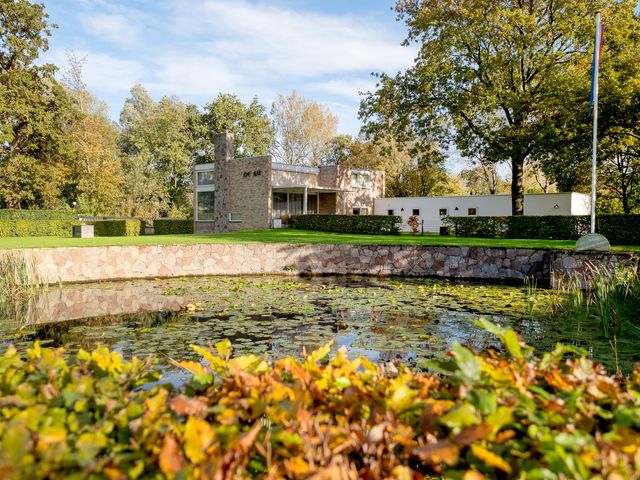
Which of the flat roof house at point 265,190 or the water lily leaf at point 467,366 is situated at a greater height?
the flat roof house at point 265,190

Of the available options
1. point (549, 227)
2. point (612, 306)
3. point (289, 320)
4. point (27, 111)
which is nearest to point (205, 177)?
point (27, 111)

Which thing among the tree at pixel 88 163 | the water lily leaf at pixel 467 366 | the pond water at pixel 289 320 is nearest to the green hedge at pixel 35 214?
the tree at pixel 88 163

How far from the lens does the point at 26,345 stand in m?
5.75

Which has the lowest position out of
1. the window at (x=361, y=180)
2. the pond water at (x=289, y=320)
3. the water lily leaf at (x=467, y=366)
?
the pond water at (x=289, y=320)

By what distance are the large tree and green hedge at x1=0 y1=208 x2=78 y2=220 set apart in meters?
20.9

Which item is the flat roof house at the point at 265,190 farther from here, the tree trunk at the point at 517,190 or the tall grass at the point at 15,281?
the tall grass at the point at 15,281

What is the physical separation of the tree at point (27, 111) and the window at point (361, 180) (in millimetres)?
20075

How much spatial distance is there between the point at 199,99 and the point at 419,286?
39.9 m

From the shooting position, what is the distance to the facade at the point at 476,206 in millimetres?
25625

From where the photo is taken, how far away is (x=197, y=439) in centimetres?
128

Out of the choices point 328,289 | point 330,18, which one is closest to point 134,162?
point 330,18

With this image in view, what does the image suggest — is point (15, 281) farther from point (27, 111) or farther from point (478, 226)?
point (27, 111)

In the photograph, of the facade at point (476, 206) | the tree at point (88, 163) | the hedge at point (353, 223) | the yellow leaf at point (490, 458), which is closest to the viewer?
the yellow leaf at point (490, 458)

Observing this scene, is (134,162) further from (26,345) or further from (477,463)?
(477,463)
